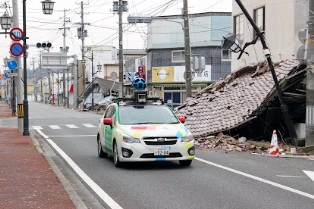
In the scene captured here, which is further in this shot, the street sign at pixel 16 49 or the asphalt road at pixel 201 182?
the street sign at pixel 16 49

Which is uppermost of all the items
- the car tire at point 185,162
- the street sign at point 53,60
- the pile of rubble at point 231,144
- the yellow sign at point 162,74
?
the street sign at point 53,60

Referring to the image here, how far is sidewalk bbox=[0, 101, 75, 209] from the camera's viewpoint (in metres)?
7.98

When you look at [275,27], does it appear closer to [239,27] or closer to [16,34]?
[239,27]

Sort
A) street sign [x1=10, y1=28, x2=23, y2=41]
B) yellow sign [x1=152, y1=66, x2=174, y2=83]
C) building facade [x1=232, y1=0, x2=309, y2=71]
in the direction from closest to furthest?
1. street sign [x1=10, y1=28, x2=23, y2=41]
2. building facade [x1=232, y1=0, x2=309, y2=71]
3. yellow sign [x1=152, y1=66, x2=174, y2=83]

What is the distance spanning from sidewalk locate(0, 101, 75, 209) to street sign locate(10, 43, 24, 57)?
7.17 m

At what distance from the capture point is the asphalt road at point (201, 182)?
8500mm

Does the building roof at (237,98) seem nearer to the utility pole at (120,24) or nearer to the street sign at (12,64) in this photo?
the street sign at (12,64)

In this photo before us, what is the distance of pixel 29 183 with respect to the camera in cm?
980

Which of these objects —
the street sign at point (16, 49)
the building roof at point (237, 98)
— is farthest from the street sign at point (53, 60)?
the building roof at point (237, 98)

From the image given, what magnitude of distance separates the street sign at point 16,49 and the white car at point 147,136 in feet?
32.4

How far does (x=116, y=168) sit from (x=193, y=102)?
10917 millimetres

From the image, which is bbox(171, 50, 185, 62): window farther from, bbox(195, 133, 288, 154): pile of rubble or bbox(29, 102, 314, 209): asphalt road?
bbox(29, 102, 314, 209): asphalt road

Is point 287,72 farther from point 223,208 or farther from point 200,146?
point 223,208

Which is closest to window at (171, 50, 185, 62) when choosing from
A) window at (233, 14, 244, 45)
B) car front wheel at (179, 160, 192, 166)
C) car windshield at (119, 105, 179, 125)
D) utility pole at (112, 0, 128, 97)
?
utility pole at (112, 0, 128, 97)
